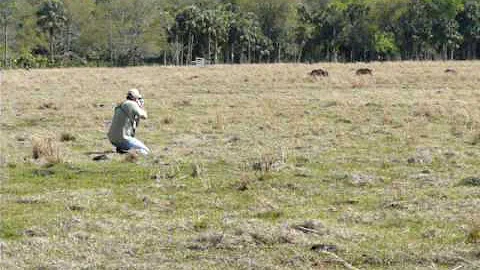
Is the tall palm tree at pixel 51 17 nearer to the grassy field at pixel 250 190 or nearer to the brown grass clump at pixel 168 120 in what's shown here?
the grassy field at pixel 250 190

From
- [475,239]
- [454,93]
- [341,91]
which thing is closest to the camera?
[475,239]

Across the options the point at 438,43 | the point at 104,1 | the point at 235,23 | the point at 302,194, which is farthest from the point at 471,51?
the point at 302,194

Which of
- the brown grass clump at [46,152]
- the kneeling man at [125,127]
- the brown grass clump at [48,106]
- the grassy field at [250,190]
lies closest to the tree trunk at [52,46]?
the brown grass clump at [48,106]

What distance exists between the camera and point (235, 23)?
252ft

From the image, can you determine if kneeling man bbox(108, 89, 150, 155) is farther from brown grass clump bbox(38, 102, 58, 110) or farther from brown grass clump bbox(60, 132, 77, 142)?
brown grass clump bbox(38, 102, 58, 110)

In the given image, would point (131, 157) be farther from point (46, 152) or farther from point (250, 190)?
point (250, 190)

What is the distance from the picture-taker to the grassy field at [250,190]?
6.78 m

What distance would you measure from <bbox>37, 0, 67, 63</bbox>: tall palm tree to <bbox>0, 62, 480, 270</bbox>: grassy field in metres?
54.3

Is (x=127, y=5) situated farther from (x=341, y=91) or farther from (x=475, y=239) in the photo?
(x=475, y=239)

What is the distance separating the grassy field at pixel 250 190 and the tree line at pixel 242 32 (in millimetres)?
56123

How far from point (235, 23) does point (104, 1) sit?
2191cm

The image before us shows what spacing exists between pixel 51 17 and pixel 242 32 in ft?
60.2

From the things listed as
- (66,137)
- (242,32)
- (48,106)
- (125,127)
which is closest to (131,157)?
(125,127)

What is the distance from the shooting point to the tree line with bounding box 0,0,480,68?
7550 cm
